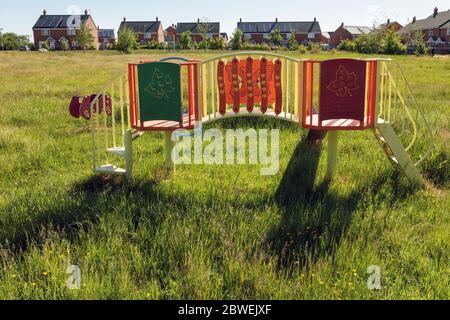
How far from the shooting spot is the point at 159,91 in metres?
5.50

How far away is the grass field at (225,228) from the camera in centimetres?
326

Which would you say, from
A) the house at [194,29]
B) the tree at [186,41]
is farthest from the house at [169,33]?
the tree at [186,41]

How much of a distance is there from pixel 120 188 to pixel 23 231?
1.52 meters

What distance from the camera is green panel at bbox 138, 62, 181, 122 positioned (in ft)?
17.8

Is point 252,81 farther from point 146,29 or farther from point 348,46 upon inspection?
point 146,29

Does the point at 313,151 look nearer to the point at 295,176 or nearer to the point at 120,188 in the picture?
the point at 295,176

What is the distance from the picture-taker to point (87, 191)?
17.7 feet

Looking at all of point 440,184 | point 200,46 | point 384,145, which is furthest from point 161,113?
point 200,46

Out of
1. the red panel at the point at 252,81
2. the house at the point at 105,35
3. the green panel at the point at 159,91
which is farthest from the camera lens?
the house at the point at 105,35

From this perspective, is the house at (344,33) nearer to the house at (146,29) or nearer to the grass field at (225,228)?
the house at (146,29)

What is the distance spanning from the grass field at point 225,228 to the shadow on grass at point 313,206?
0.05 ft

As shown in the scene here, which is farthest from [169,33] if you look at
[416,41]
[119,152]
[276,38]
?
[119,152]

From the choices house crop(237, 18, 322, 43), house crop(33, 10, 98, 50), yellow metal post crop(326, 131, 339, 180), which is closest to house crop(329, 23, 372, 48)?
house crop(237, 18, 322, 43)
